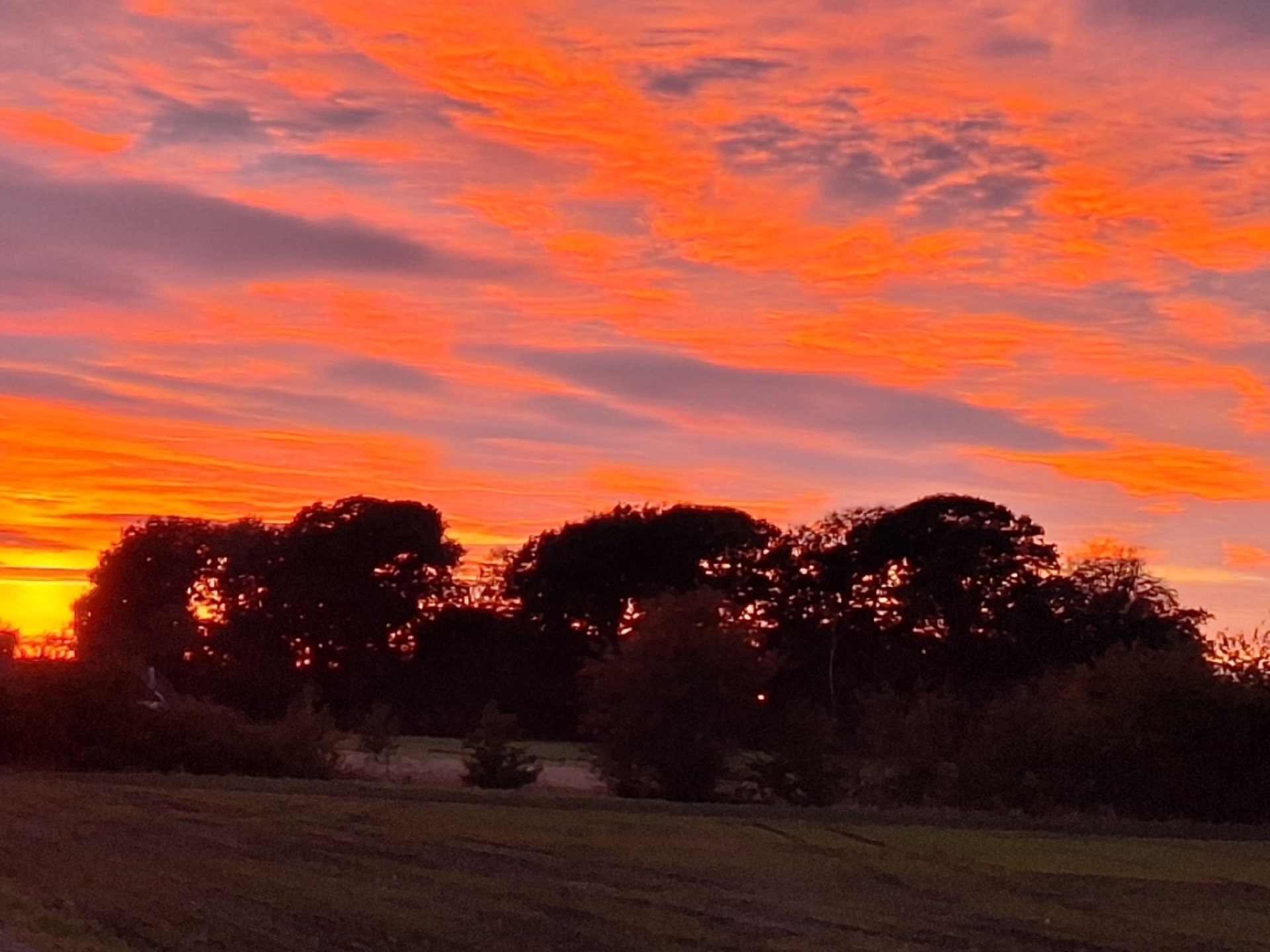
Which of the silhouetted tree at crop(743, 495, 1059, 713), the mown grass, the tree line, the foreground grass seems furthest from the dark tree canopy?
the foreground grass

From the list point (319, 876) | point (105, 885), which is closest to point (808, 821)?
point (319, 876)

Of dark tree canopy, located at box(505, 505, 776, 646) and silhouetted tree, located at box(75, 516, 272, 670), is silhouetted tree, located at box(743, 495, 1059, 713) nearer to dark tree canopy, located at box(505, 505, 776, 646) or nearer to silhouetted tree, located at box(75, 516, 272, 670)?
dark tree canopy, located at box(505, 505, 776, 646)

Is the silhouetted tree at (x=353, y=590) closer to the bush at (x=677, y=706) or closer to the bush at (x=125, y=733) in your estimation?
the bush at (x=125, y=733)

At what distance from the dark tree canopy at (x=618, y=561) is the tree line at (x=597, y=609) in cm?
8

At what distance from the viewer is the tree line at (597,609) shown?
2491 inches

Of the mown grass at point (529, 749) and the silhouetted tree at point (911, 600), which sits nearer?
the mown grass at point (529, 749)

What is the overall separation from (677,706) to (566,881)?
21481 mm

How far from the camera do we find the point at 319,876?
19.5m

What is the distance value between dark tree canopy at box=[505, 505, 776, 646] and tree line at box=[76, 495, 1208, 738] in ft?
0.28

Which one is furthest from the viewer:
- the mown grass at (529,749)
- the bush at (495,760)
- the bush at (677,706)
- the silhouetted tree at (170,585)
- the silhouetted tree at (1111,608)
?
the silhouetted tree at (170,585)

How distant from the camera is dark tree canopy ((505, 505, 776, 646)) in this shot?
226 ft

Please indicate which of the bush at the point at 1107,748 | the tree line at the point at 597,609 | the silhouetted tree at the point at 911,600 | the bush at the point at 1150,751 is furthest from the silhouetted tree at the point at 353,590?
the bush at the point at 1150,751

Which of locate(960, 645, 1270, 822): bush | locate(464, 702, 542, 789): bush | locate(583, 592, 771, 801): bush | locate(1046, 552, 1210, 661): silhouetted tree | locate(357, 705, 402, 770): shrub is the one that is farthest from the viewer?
locate(1046, 552, 1210, 661): silhouetted tree

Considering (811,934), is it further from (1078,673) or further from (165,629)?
(165,629)
